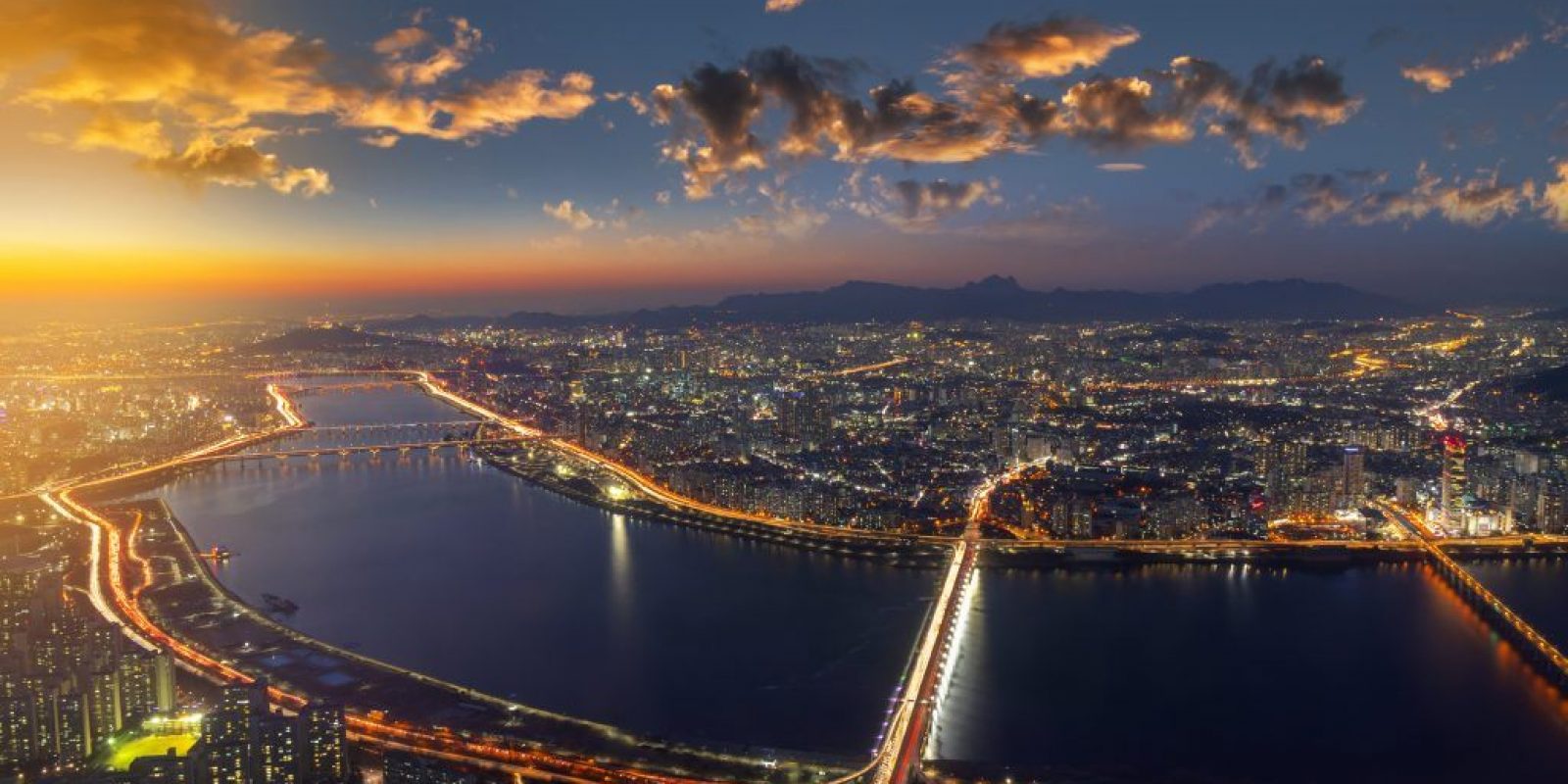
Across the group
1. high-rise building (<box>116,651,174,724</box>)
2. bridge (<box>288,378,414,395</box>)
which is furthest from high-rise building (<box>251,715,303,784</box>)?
bridge (<box>288,378,414,395</box>)

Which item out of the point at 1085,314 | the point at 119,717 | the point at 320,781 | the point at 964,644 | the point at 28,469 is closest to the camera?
the point at 320,781

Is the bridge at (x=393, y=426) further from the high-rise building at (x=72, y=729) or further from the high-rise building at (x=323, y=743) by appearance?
the high-rise building at (x=323, y=743)

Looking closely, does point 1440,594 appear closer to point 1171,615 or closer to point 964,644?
point 1171,615

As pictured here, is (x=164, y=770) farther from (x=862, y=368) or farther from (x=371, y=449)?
(x=862, y=368)

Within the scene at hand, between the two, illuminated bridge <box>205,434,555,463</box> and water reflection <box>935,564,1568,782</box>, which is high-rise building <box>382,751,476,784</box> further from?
illuminated bridge <box>205,434,555,463</box>

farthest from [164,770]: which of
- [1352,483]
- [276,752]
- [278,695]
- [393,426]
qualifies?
[393,426]

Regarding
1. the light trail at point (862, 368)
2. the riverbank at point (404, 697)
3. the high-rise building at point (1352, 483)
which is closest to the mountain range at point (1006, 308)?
the light trail at point (862, 368)

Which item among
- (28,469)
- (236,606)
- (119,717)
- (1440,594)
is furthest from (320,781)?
(28,469)
